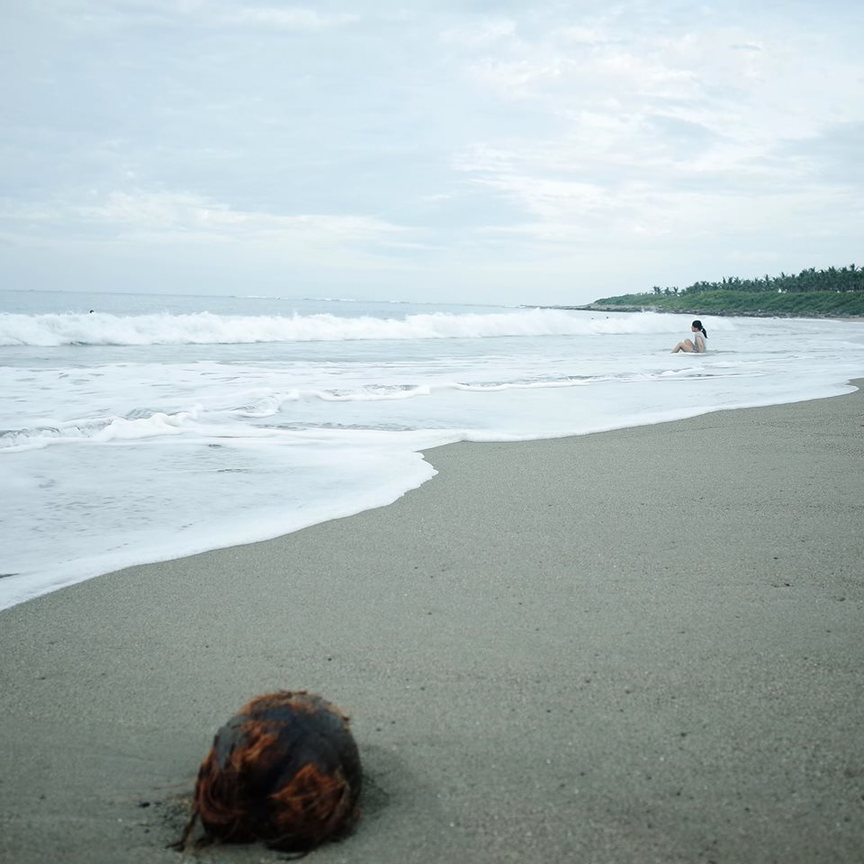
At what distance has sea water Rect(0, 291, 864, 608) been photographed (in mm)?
4211

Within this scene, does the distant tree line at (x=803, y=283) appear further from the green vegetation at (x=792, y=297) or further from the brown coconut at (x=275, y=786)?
the brown coconut at (x=275, y=786)

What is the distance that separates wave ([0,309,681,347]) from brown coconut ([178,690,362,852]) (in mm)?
20638

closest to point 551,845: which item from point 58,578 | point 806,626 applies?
point 806,626

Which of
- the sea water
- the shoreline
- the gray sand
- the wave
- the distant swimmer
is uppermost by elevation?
the wave

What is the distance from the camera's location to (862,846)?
5.35ft

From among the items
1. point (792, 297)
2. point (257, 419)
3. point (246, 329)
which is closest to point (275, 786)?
point (257, 419)

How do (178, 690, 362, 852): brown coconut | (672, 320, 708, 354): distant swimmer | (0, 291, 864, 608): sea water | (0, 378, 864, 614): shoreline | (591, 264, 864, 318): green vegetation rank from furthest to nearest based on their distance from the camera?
(591, 264, 864, 318): green vegetation, (672, 320, 708, 354): distant swimmer, (0, 291, 864, 608): sea water, (0, 378, 864, 614): shoreline, (178, 690, 362, 852): brown coconut

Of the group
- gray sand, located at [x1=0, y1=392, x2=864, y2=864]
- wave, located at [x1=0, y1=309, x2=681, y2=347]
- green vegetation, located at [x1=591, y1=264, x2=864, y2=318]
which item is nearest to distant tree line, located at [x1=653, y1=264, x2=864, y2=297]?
green vegetation, located at [x1=591, y1=264, x2=864, y2=318]

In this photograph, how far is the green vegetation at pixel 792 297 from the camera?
208ft

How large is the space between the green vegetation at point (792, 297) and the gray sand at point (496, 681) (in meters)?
63.8

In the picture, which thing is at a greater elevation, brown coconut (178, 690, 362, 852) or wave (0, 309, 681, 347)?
wave (0, 309, 681, 347)

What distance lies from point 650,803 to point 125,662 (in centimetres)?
175

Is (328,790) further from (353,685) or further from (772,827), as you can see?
(772,827)

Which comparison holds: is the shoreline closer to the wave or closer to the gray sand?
the gray sand
